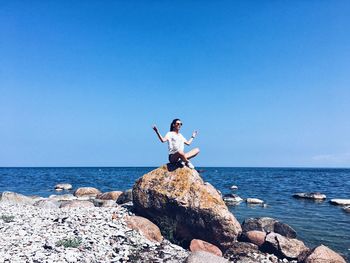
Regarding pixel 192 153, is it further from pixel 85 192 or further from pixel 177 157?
pixel 85 192

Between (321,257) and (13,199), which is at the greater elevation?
(13,199)

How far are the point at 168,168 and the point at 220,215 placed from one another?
2.87m

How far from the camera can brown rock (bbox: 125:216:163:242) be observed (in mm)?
11242

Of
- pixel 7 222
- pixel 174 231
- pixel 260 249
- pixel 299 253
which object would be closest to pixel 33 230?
pixel 7 222

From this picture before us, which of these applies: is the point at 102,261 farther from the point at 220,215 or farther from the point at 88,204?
the point at 88,204

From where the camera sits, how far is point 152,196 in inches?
487

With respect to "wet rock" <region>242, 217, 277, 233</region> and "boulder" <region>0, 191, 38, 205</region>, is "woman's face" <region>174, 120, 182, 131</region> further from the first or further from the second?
"boulder" <region>0, 191, 38, 205</region>

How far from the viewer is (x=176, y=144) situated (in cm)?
1288

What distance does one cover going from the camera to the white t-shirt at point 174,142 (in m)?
12.9

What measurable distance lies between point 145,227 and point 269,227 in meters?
6.82

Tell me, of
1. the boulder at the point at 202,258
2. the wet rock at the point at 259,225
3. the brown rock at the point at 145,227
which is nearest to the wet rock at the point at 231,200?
the wet rock at the point at 259,225

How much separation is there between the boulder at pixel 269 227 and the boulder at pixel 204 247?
4.13 m

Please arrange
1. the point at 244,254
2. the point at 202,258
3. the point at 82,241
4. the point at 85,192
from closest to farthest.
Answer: the point at 202,258 → the point at 82,241 → the point at 244,254 → the point at 85,192

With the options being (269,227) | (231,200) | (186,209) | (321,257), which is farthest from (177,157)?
(231,200)
